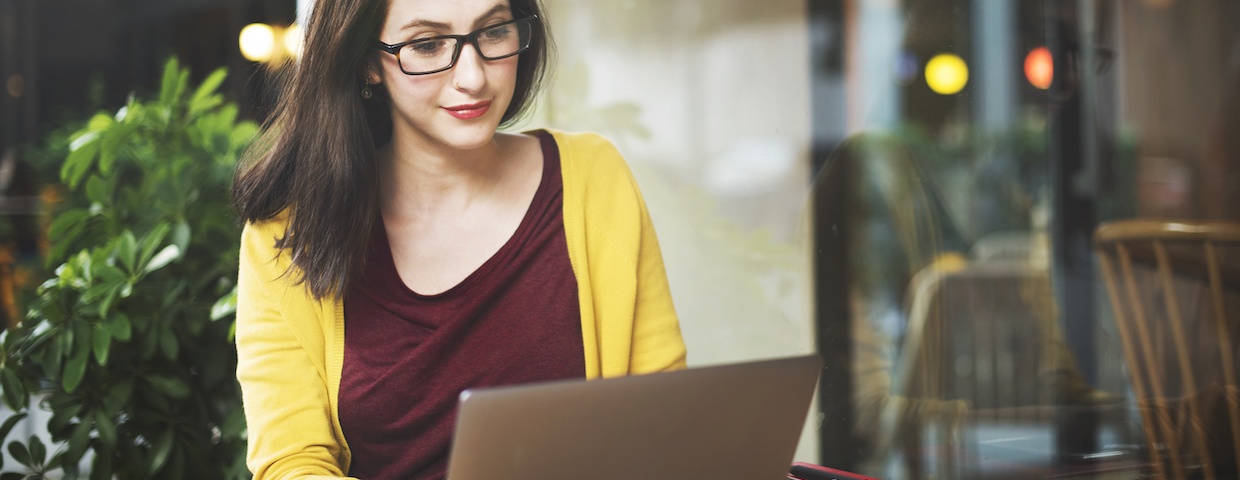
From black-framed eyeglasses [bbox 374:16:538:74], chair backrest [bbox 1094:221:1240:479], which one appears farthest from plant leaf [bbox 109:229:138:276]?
chair backrest [bbox 1094:221:1240:479]

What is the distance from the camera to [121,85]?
4.49 m

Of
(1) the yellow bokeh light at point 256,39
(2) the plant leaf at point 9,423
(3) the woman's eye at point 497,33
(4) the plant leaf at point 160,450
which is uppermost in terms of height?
(1) the yellow bokeh light at point 256,39

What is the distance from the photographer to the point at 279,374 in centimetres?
134

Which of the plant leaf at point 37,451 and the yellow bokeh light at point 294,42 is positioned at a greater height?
the yellow bokeh light at point 294,42

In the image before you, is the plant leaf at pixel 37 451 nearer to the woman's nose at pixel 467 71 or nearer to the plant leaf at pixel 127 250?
the plant leaf at pixel 127 250

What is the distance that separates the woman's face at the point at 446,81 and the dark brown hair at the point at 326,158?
0.03 metres

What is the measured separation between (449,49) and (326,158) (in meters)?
0.22

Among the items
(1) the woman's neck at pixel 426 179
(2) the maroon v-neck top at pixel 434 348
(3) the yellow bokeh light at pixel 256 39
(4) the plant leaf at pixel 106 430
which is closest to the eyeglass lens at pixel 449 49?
(1) the woman's neck at pixel 426 179

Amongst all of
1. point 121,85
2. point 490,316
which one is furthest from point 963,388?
point 121,85

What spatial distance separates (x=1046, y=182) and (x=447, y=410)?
5.93 ft

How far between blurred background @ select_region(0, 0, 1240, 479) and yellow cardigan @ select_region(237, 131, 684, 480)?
524mm

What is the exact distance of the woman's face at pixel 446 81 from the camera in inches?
53.4

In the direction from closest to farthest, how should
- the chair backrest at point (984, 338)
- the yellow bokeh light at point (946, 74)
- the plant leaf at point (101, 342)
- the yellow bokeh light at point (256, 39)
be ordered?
1. the plant leaf at point (101, 342)
2. the yellow bokeh light at point (946, 74)
3. the chair backrest at point (984, 338)
4. the yellow bokeh light at point (256, 39)

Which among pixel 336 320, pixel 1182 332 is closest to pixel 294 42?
pixel 336 320
